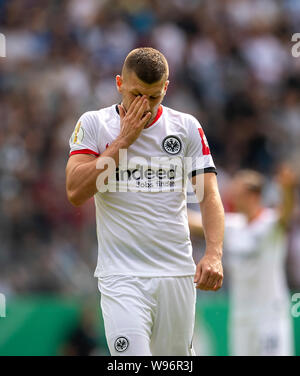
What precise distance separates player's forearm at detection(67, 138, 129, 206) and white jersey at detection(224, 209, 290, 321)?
14.9 ft

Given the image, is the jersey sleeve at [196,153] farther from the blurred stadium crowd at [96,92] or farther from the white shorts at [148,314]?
the blurred stadium crowd at [96,92]

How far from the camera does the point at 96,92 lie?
11578 mm

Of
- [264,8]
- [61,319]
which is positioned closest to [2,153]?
[61,319]

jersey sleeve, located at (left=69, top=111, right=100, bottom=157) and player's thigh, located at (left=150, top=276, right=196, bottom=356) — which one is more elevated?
jersey sleeve, located at (left=69, top=111, right=100, bottom=157)

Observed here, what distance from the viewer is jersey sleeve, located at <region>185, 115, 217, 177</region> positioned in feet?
15.8

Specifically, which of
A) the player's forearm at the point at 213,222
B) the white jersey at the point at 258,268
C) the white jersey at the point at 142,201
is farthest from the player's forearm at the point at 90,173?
the white jersey at the point at 258,268

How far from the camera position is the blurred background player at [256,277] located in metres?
8.56

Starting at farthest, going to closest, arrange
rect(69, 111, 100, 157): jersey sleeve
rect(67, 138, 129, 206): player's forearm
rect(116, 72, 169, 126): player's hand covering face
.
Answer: rect(69, 111, 100, 157): jersey sleeve < rect(116, 72, 169, 126): player's hand covering face < rect(67, 138, 129, 206): player's forearm

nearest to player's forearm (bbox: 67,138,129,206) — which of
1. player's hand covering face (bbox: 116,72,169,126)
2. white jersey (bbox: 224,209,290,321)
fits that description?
player's hand covering face (bbox: 116,72,169,126)

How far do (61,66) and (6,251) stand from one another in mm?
3574

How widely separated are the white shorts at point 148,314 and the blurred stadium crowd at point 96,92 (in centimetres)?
507

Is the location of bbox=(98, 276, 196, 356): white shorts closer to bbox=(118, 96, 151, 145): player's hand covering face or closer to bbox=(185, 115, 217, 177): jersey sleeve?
bbox=(185, 115, 217, 177): jersey sleeve

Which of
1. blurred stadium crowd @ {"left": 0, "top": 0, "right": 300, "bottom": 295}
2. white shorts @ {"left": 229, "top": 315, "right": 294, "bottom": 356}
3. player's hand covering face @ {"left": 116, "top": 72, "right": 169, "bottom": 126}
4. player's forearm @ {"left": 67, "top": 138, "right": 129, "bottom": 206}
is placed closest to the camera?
player's forearm @ {"left": 67, "top": 138, "right": 129, "bottom": 206}
